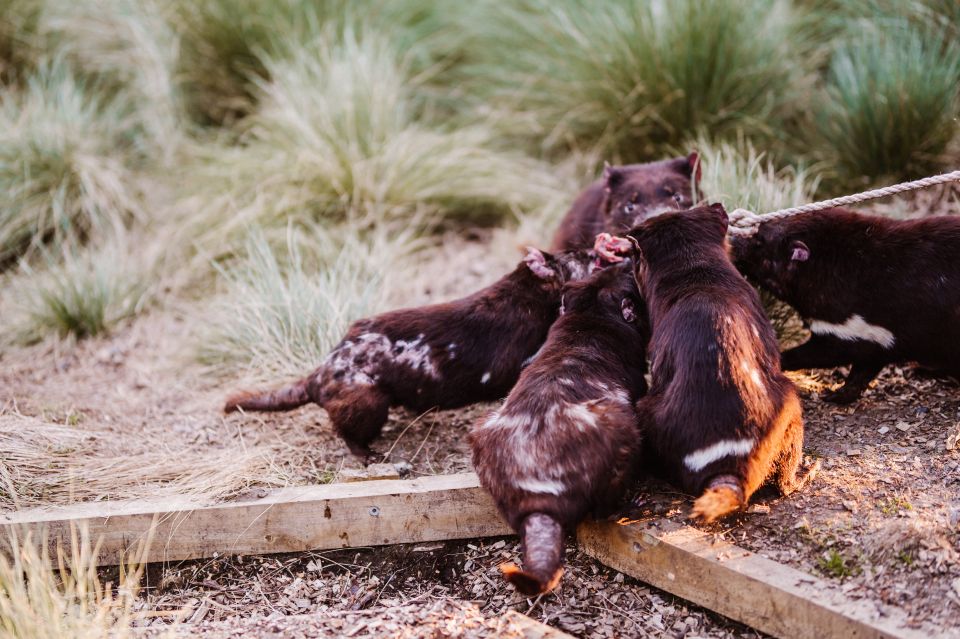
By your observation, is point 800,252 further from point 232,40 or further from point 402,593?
point 232,40

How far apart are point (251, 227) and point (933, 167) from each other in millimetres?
4210

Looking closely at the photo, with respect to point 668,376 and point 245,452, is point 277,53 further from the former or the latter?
point 668,376

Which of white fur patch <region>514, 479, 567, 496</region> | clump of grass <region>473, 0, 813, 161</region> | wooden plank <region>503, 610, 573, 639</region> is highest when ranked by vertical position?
clump of grass <region>473, 0, 813, 161</region>

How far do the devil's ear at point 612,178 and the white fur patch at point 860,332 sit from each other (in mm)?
1469

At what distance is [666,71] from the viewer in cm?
600

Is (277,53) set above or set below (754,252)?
above

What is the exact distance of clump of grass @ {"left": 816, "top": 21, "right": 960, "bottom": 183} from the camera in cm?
538

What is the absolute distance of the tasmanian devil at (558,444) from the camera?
2879 millimetres

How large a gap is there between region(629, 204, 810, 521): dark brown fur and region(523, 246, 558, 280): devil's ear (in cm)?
70

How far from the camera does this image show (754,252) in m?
3.90

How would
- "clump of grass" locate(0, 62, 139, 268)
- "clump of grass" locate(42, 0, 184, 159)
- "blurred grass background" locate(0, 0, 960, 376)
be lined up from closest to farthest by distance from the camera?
"blurred grass background" locate(0, 0, 960, 376)
"clump of grass" locate(0, 62, 139, 268)
"clump of grass" locate(42, 0, 184, 159)

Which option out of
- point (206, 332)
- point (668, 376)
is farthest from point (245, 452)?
point (668, 376)

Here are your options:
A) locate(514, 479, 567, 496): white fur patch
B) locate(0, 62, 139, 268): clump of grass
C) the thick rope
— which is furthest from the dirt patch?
locate(0, 62, 139, 268): clump of grass

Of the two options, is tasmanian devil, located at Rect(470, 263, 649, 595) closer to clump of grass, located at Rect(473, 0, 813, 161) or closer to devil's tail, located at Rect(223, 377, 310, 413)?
devil's tail, located at Rect(223, 377, 310, 413)
